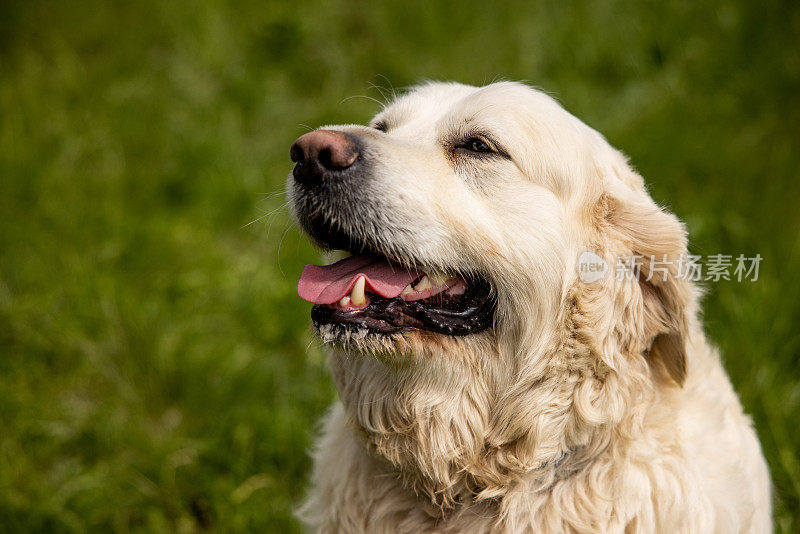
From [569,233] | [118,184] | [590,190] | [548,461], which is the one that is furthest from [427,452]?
[118,184]

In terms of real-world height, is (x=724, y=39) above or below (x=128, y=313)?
above

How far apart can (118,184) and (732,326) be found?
14.1 ft

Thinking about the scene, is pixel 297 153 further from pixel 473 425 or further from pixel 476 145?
pixel 473 425

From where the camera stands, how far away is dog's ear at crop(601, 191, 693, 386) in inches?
96.6

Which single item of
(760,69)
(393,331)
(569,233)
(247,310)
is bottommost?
(247,310)

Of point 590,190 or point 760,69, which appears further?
point 760,69

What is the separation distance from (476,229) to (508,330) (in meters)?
0.39

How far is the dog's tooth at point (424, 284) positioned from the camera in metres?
2.50

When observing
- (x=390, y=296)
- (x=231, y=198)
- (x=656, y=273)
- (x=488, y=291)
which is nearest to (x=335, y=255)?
(x=390, y=296)

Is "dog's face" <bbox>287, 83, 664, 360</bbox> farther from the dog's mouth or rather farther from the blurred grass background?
the blurred grass background

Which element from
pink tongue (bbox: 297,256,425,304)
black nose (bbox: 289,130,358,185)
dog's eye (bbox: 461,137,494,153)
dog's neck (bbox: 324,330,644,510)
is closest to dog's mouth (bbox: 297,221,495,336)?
pink tongue (bbox: 297,256,425,304)

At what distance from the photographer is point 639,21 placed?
604cm

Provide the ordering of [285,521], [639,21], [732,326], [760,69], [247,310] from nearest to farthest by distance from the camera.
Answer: [285,521]
[732,326]
[247,310]
[760,69]
[639,21]

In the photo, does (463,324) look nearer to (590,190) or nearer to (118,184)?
(590,190)
